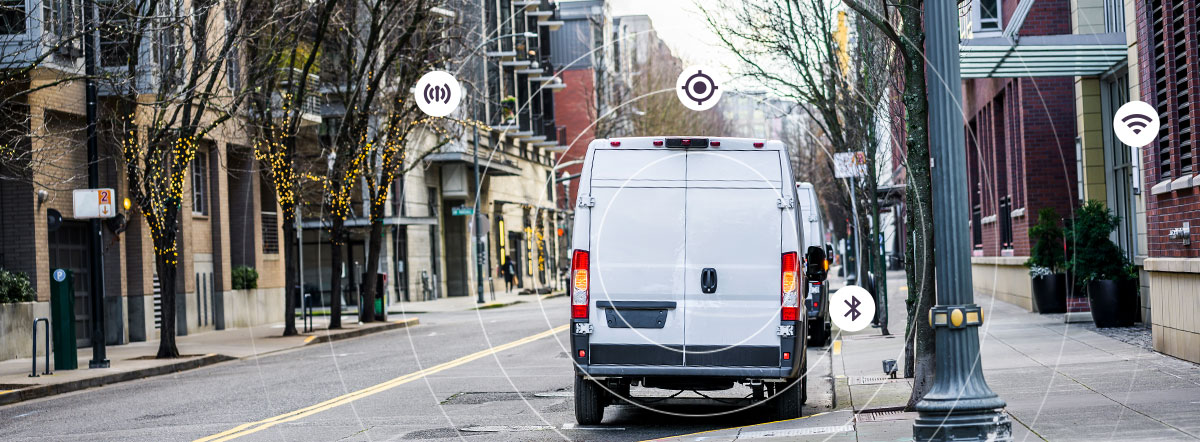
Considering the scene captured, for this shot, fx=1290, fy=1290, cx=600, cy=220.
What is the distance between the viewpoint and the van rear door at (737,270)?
1081 cm

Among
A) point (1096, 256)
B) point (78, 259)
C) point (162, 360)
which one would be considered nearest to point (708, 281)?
point (1096, 256)

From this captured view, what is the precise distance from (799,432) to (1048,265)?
47.1 ft

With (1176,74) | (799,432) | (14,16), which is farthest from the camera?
(14,16)

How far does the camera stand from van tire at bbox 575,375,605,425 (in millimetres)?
11320

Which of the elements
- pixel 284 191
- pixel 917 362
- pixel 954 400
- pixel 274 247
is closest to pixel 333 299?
pixel 284 191

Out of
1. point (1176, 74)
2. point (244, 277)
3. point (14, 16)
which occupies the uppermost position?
point (14, 16)

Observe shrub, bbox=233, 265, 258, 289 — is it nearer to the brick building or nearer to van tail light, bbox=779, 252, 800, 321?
the brick building

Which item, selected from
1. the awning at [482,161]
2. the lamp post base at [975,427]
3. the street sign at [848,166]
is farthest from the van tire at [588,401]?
the awning at [482,161]

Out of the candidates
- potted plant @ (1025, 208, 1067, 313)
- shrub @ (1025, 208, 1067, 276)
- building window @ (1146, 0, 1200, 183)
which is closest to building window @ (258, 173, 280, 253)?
potted plant @ (1025, 208, 1067, 313)

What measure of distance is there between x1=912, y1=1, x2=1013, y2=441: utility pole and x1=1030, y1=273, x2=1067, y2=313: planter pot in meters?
16.2

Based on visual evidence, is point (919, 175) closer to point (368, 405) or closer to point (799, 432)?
point (799, 432)

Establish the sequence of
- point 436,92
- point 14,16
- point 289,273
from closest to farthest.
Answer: point 14,16 < point 289,273 < point 436,92

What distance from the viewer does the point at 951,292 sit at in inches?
322

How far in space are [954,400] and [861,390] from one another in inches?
205
